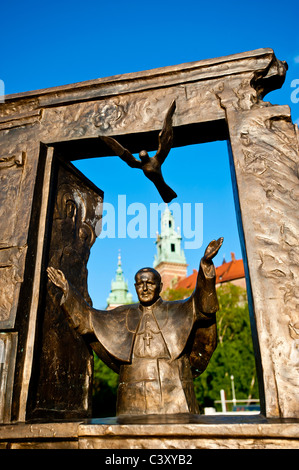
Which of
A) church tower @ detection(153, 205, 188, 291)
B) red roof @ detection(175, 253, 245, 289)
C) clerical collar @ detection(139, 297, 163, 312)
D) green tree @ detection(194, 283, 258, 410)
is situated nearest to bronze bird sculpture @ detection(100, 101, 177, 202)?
clerical collar @ detection(139, 297, 163, 312)

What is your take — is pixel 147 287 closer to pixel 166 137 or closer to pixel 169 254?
pixel 166 137

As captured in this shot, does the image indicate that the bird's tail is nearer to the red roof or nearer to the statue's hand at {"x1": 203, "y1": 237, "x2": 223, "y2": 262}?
the statue's hand at {"x1": 203, "y1": 237, "x2": 223, "y2": 262}

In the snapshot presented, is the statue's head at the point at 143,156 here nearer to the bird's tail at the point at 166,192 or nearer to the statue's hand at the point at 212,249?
the bird's tail at the point at 166,192

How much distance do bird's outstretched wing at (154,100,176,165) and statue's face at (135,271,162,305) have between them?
3.76 feet

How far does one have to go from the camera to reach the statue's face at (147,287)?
373 centimetres

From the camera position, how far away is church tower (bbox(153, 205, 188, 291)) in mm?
56219

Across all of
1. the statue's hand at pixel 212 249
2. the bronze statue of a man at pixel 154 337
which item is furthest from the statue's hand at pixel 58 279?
the statue's hand at pixel 212 249

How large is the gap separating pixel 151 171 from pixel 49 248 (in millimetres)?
1281

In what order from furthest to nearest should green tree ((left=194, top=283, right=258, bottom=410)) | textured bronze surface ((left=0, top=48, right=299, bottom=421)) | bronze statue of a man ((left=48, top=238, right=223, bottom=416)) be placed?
green tree ((left=194, top=283, right=258, bottom=410))
bronze statue of a man ((left=48, top=238, right=223, bottom=416))
textured bronze surface ((left=0, top=48, right=299, bottom=421))

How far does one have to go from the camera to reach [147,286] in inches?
148

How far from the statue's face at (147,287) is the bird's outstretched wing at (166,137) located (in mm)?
1145

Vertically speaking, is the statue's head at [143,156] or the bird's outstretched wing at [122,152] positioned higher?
the bird's outstretched wing at [122,152]

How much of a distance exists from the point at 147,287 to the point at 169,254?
54010 millimetres

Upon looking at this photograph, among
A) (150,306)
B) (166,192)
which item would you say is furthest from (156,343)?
(166,192)
